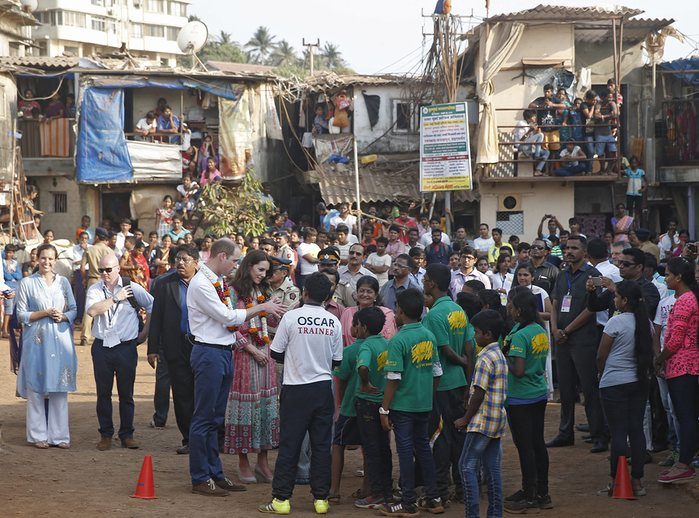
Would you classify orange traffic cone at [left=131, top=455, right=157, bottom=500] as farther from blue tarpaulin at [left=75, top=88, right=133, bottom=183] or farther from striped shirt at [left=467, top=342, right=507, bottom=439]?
blue tarpaulin at [left=75, top=88, right=133, bottom=183]

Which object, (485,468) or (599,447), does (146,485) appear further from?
(599,447)

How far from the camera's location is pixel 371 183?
2752 centimetres

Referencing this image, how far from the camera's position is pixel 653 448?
408 inches

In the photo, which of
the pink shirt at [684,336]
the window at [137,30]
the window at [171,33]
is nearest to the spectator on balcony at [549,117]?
the pink shirt at [684,336]

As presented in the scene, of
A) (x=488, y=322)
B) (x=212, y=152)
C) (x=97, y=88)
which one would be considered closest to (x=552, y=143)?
(x=212, y=152)

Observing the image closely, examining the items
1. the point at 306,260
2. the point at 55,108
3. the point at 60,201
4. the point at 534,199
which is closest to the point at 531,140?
the point at 534,199

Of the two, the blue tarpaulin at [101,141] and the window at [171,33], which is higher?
the window at [171,33]

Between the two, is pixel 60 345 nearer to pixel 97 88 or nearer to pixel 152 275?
pixel 152 275

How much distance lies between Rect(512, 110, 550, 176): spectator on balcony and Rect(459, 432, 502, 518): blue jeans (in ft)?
60.4

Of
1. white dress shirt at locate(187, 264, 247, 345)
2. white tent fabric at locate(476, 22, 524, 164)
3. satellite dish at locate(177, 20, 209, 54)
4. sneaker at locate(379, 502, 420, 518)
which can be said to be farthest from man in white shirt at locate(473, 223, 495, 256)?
satellite dish at locate(177, 20, 209, 54)

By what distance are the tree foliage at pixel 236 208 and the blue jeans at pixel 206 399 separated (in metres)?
16.2

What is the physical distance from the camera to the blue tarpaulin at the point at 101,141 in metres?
27.0

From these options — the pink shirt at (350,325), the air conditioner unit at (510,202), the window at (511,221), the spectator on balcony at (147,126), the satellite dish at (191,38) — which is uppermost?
the satellite dish at (191,38)

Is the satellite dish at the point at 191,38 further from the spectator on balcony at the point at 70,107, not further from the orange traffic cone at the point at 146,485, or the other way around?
the orange traffic cone at the point at 146,485
